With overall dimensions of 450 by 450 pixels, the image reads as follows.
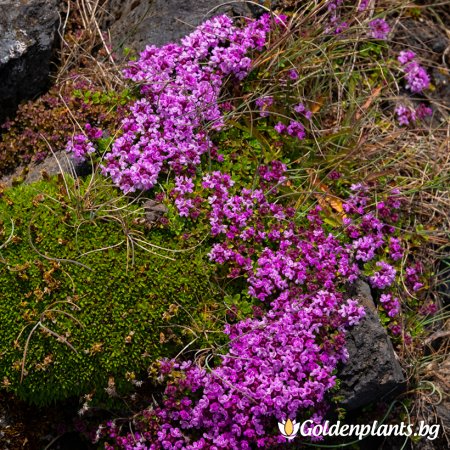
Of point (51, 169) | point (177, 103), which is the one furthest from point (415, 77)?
point (51, 169)

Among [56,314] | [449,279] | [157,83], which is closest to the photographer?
[56,314]

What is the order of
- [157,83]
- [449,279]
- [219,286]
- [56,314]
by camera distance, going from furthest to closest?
[449,279], [157,83], [219,286], [56,314]

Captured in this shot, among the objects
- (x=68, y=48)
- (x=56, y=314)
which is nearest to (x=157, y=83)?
(x=68, y=48)

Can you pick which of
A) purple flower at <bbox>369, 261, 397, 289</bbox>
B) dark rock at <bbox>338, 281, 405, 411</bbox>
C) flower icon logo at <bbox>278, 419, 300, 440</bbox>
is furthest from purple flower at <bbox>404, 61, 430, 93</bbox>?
flower icon logo at <bbox>278, 419, 300, 440</bbox>

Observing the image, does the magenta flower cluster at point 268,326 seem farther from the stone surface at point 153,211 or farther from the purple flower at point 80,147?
the purple flower at point 80,147

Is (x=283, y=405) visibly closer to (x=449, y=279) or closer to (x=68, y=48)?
(x=449, y=279)
